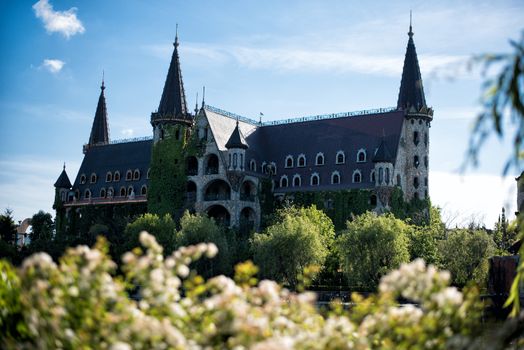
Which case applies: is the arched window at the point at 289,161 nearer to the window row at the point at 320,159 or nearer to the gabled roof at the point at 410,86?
the window row at the point at 320,159

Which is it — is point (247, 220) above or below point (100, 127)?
below

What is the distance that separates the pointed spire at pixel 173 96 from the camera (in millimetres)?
81375

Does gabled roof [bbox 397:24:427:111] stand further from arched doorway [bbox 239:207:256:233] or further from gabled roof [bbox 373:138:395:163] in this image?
arched doorway [bbox 239:207:256:233]

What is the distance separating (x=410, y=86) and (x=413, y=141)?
546cm

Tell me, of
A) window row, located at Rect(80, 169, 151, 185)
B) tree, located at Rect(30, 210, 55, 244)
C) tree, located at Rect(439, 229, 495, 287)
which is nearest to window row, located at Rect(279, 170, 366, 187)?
window row, located at Rect(80, 169, 151, 185)

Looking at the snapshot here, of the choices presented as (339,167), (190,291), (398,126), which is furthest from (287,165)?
(190,291)

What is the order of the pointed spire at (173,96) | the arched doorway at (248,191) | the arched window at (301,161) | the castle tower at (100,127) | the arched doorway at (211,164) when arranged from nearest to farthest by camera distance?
the arched doorway at (211,164) < the arched doorway at (248,191) < the arched window at (301,161) < the pointed spire at (173,96) < the castle tower at (100,127)

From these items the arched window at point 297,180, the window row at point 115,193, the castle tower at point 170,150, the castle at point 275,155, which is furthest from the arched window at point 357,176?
the window row at point 115,193

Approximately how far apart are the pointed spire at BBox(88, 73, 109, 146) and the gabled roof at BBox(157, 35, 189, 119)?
2731 centimetres

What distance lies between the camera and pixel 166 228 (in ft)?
217

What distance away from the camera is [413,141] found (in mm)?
76812

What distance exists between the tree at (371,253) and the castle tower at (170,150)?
2885 cm

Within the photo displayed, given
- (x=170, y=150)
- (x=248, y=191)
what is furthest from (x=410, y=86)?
(x=170, y=150)

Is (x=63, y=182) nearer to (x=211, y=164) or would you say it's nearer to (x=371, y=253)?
(x=211, y=164)
